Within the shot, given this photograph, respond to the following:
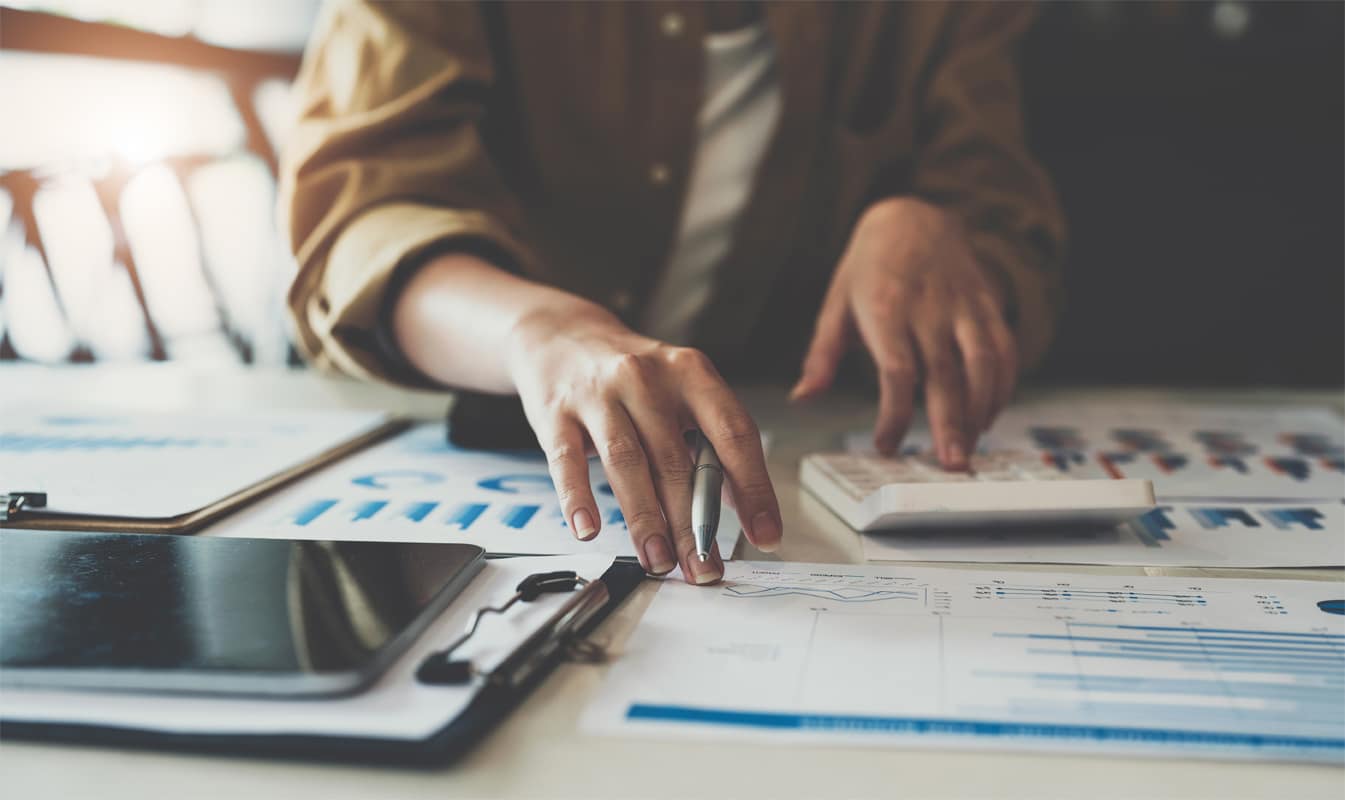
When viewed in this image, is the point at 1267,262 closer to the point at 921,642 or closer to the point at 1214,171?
the point at 1214,171

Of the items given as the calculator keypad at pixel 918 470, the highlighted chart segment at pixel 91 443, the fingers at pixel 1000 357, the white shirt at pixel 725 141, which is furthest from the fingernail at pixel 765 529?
the white shirt at pixel 725 141

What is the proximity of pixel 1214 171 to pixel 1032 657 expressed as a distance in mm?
1125

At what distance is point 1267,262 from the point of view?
1274 mm

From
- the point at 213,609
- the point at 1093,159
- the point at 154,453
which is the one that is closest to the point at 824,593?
the point at 213,609

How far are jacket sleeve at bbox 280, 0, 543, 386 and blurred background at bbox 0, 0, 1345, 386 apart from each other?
60 cm

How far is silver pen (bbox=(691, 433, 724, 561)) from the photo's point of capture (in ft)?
1.44

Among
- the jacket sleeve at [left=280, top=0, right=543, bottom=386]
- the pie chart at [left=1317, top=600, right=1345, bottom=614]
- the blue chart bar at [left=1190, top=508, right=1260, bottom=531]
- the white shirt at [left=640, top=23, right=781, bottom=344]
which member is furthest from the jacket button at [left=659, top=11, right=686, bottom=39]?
the pie chart at [left=1317, top=600, right=1345, bottom=614]

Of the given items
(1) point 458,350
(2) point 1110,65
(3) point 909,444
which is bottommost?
(3) point 909,444

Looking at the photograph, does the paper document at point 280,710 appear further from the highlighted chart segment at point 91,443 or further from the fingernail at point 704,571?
the highlighted chart segment at point 91,443

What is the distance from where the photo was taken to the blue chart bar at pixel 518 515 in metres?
0.54

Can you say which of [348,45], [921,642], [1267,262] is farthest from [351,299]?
[1267,262]

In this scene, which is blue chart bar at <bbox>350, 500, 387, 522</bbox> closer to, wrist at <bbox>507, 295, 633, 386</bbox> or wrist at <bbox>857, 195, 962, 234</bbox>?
wrist at <bbox>507, 295, 633, 386</bbox>

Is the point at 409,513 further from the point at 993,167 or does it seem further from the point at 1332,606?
the point at 993,167

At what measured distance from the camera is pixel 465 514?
56cm
